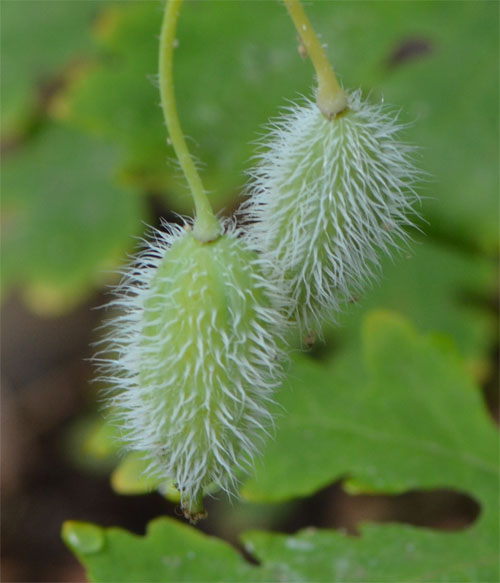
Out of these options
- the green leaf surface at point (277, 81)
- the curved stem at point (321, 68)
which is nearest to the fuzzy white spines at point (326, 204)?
the curved stem at point (321, 68)

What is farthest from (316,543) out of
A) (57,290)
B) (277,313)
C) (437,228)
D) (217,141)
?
(57,290)

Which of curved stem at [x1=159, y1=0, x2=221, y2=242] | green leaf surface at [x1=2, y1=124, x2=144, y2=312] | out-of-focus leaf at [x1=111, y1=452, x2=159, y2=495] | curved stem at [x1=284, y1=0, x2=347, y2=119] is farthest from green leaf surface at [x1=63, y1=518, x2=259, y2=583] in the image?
green leaf surface at [x1=2, y1=124, x2=144, y2=312]

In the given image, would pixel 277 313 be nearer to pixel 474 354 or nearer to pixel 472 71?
pixel 472 71

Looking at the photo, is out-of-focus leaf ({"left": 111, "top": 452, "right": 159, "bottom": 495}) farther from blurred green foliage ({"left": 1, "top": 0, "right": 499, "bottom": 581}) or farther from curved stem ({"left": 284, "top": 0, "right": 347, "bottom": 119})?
curved stem ({"left": 284, "top": 0, "right": 347, "bottom": 119})

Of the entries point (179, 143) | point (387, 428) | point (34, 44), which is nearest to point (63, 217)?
point (34, 44)

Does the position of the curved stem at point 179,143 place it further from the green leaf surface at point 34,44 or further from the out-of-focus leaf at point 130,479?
the green leaf surface at point 34,44

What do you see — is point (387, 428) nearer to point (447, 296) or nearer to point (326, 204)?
point (326, 204)
